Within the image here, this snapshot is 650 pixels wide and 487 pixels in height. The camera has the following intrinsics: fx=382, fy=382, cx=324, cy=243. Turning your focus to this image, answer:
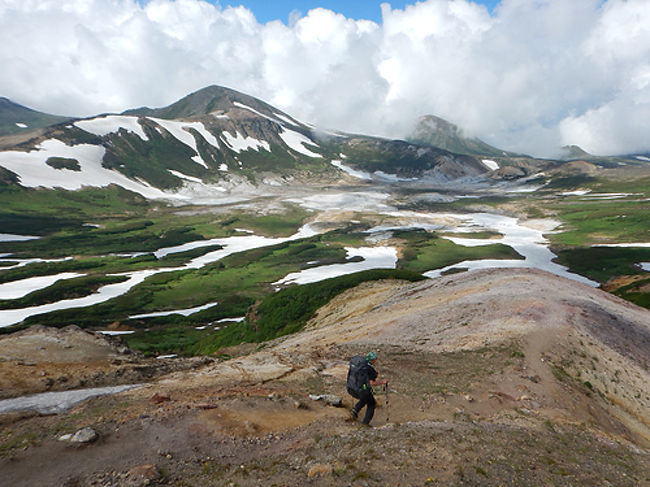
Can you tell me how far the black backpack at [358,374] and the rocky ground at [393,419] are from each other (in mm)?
1382

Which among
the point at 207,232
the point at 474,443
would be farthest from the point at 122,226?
the point at 474,443

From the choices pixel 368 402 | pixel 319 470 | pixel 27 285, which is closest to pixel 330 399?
pixel 368 402

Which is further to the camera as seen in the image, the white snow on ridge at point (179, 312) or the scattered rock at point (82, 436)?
the white snow on ridge at point (179, 312)

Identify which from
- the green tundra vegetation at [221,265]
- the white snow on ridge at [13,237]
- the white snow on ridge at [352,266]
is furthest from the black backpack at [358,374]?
the white snow on ridge at [13,237]

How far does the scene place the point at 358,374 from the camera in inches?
578

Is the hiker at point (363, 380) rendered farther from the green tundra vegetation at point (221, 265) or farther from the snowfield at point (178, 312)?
the snowfield at point (178, 312)

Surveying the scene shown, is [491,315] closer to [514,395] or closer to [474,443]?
[514,395]

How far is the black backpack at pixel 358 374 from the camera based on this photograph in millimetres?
14586

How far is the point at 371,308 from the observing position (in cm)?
4628

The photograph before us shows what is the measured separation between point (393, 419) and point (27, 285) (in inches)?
5154

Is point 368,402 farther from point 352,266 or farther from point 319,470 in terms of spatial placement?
point 352,266

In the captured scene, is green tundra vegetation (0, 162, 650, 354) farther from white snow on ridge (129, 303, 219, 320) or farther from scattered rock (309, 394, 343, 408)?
scattered rock (309, 394, 343, 408)

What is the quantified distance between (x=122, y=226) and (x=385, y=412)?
680 ft

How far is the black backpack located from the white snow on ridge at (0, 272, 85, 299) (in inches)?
4722
